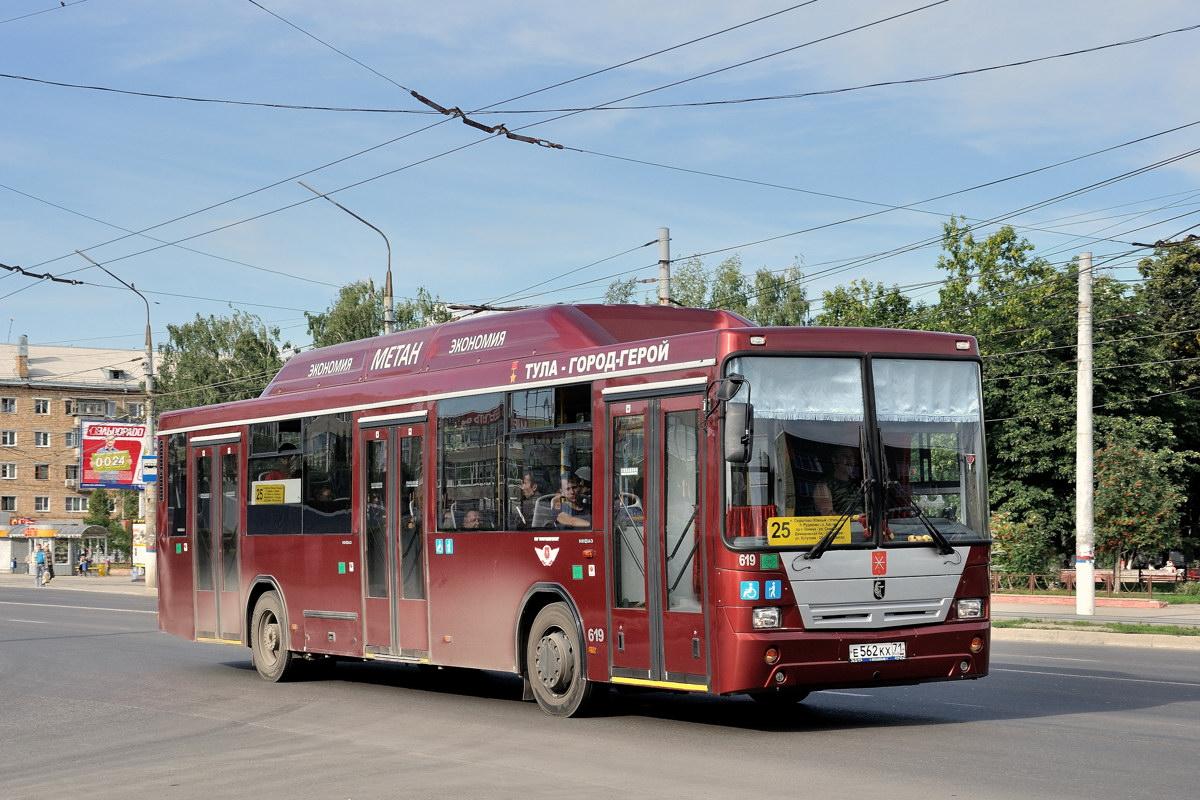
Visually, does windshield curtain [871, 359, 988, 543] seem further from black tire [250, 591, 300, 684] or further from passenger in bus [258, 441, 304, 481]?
black tire [250, 591, 300, 684]

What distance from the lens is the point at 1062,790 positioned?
8859mm

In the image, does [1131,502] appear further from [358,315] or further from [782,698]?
[358,315]

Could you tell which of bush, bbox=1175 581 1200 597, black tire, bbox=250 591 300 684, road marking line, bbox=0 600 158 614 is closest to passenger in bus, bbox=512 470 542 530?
black tire, bbox=250 591 300 684

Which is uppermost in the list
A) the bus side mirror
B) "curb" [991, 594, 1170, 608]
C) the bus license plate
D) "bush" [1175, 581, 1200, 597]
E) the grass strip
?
the bus side mirror

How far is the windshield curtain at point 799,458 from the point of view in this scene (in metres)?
11.4

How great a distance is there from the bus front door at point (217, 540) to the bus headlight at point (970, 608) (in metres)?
9.95

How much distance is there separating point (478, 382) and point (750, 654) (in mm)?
4477

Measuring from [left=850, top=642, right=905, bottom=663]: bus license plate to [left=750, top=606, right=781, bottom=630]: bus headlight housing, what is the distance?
25.5 inches

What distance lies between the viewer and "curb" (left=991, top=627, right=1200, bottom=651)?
21.9 meters

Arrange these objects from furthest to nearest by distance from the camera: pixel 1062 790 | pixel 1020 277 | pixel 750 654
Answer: pixel 1020 277 < pixel 750 654 < pixel 1062 790

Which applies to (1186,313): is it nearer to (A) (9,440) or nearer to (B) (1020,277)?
(B) (1020,277)

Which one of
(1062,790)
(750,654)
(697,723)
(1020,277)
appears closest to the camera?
(1062,790)

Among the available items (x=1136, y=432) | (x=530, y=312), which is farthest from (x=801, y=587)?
(x=1136, y=432)

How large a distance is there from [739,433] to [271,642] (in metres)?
9.00
